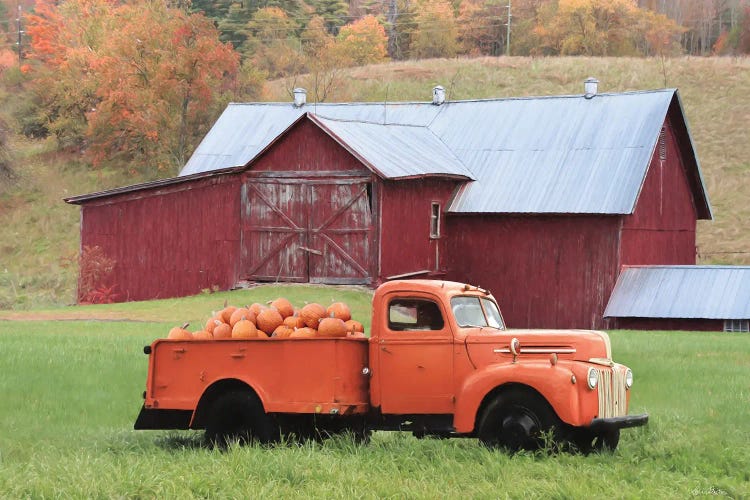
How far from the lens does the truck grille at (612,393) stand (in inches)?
531

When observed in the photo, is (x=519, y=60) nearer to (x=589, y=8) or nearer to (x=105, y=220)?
(x=589, y=8)

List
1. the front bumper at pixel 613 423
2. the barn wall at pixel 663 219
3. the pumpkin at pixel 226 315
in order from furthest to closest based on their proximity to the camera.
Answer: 1. the barn wall at pixel 663 219
2. the pumpkin at pixel 226 315
3. the front bumper at pixel 613 423

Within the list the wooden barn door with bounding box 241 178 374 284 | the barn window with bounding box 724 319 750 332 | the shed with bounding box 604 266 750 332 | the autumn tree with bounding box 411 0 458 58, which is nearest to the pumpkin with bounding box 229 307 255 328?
the wooden barn door with bounding box 241 178 374 284

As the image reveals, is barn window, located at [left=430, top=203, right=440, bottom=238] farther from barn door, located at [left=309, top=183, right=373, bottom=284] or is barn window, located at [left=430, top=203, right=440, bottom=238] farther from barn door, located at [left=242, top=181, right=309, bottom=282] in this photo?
barn door, located at [left=242, top=181, right=309, bottom=282]

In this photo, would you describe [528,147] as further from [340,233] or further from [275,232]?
[275,232]

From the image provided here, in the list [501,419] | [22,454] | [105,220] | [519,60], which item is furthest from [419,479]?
[519,60]

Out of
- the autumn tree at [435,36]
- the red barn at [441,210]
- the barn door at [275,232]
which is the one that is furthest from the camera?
the autumn tree at [435,36]

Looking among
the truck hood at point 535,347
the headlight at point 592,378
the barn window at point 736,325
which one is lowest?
the barn window at point 736,325

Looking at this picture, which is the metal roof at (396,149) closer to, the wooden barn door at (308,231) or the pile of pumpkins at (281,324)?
the wooden barn door at (308,231)

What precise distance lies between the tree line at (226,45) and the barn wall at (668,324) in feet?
101

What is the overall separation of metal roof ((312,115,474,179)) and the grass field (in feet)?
56.5

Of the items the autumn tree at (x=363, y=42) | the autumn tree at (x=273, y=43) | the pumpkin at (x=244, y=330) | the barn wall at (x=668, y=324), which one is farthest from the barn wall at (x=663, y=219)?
the autumn tree at (x=273, y=43)

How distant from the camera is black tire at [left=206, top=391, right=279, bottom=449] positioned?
1459 centimetres

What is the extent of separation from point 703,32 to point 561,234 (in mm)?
78250
